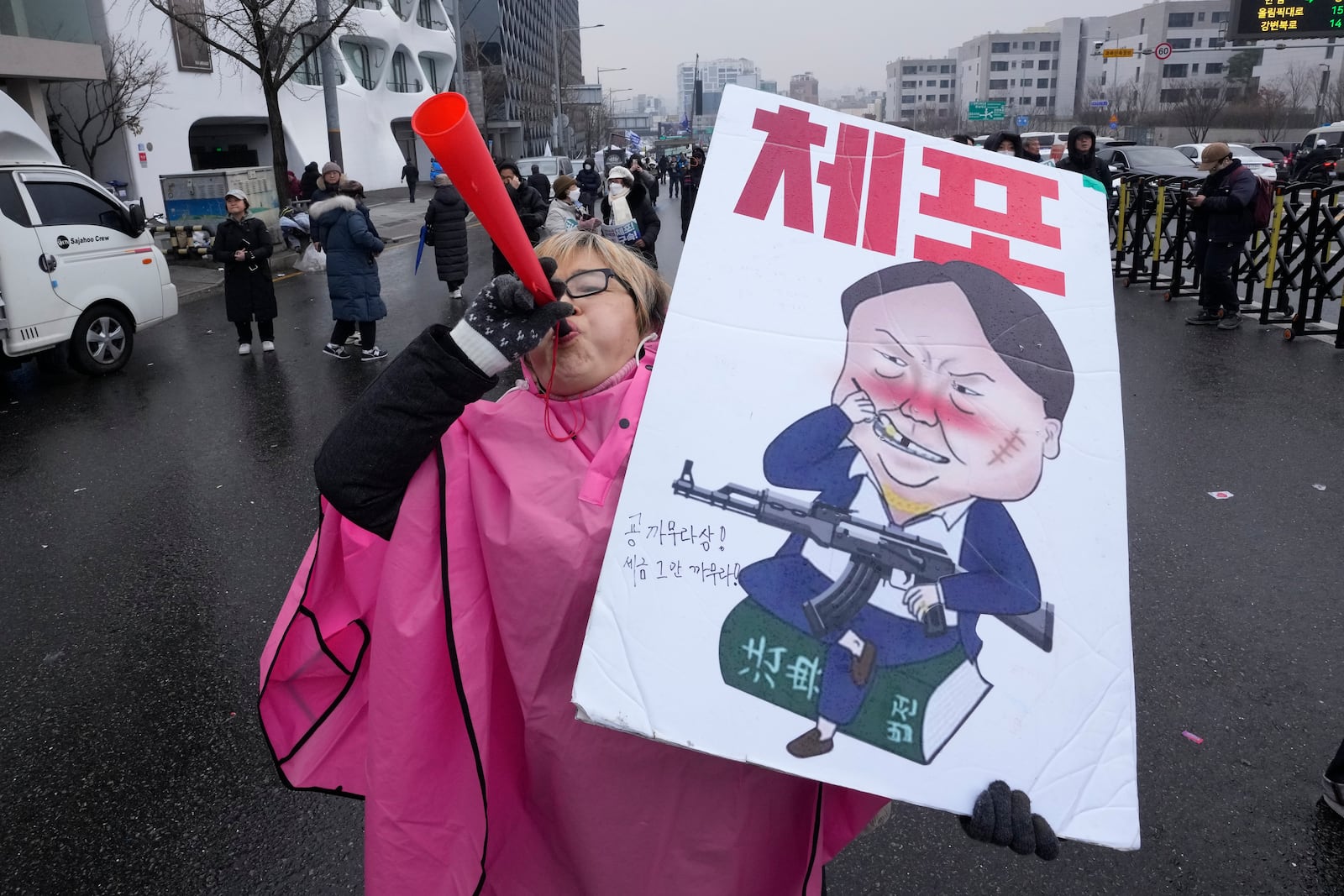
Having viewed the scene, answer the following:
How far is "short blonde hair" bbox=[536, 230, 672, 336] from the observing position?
1.71 m

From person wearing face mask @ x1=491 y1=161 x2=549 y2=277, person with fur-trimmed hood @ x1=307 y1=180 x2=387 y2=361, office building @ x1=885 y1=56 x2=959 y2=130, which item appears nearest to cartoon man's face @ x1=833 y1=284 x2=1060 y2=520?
person with fur-trimmed hood @ x1=307 y1=180 x2=387 y2=361

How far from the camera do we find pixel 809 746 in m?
1.21

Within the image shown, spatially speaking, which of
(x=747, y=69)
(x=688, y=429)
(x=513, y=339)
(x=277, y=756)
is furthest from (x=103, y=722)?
(x=747, y=69)

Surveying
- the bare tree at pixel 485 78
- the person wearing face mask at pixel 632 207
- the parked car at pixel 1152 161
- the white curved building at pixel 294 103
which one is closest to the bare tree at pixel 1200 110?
the parked car at pixel 1152 161

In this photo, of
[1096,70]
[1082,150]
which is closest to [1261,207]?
[1082,150]

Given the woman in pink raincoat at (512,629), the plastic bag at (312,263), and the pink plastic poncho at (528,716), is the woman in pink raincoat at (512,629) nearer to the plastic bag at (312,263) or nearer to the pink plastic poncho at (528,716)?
the pink plastic poncho at (528,716)

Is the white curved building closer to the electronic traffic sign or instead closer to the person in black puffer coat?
the person in black puffer coat

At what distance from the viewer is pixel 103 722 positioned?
11.4ft

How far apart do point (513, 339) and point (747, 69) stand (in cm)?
19483

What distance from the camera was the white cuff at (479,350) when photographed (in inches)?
58.4

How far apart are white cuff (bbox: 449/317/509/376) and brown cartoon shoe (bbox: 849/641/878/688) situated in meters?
0.69

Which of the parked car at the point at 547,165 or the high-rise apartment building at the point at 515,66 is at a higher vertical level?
the high-rise apartment building at the point at 515,66

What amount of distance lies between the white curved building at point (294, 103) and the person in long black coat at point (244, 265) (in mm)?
14485

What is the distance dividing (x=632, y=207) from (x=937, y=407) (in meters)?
11.1
